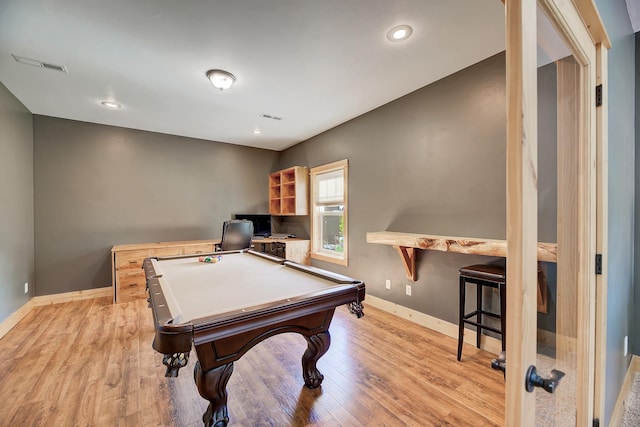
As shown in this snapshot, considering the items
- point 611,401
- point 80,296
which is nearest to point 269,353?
point 611,401

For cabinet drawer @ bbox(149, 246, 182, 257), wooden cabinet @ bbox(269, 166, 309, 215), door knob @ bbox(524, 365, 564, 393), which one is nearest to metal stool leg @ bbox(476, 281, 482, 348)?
door knob @ bbox(524, 365, 564, 393)

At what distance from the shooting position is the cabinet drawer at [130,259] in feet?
12.8

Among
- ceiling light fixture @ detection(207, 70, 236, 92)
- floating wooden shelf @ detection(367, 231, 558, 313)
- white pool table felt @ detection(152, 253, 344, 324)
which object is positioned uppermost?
ceiling light fixture @ detection(207, 70, 236, 92)

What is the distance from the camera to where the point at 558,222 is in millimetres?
974

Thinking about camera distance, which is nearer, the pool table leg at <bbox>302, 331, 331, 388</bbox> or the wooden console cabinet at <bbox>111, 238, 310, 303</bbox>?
the pool table leg at <bbox>302, 331, 331, 388</bbox>

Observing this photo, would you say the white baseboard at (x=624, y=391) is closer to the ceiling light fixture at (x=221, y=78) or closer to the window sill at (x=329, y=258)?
the window sill at (x=329, y=258)

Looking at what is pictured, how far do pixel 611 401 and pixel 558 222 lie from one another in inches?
55.2

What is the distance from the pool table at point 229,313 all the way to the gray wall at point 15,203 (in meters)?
2.04

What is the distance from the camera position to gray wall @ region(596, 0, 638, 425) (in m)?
1.40

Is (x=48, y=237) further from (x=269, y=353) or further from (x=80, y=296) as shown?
(x=269, y=353)

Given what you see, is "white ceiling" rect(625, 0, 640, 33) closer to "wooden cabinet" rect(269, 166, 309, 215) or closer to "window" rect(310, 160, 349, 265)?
"window" rect(310, 160, 349, 265)

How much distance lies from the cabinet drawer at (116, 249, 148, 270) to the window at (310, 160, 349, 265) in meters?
2.71

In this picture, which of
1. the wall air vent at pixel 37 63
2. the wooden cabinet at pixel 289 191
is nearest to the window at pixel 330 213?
the wooden cabinet at pixel 289 191

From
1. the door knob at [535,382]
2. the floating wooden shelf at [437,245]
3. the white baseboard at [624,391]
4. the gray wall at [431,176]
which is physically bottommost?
the white baseboard at [624,391]
